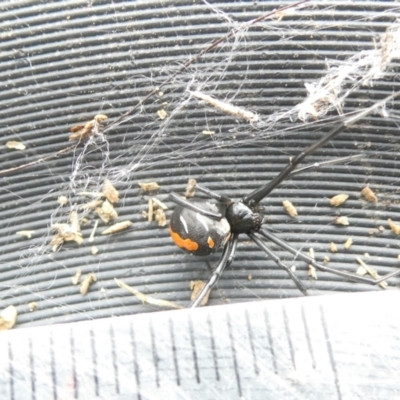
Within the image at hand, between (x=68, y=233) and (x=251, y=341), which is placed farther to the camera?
(x=68, y=233)

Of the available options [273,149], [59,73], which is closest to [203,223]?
[273,149]

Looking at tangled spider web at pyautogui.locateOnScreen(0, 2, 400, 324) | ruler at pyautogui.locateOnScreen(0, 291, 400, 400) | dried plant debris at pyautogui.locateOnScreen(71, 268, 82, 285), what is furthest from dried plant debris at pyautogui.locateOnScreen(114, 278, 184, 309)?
ruler at pyautogui.locateOnScreen(0, 291, 400, 400)

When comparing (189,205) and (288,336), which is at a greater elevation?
(189,205)

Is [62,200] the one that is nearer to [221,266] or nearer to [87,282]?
[87,282]

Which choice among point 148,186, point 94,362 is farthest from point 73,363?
point 148,186

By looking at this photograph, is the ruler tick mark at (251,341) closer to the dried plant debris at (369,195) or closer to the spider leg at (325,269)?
the spider leg at (325,269)

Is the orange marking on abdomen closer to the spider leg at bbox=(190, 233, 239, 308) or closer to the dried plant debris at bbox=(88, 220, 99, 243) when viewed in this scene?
the spider leg at bbox=(190, 233, 239, 308)
